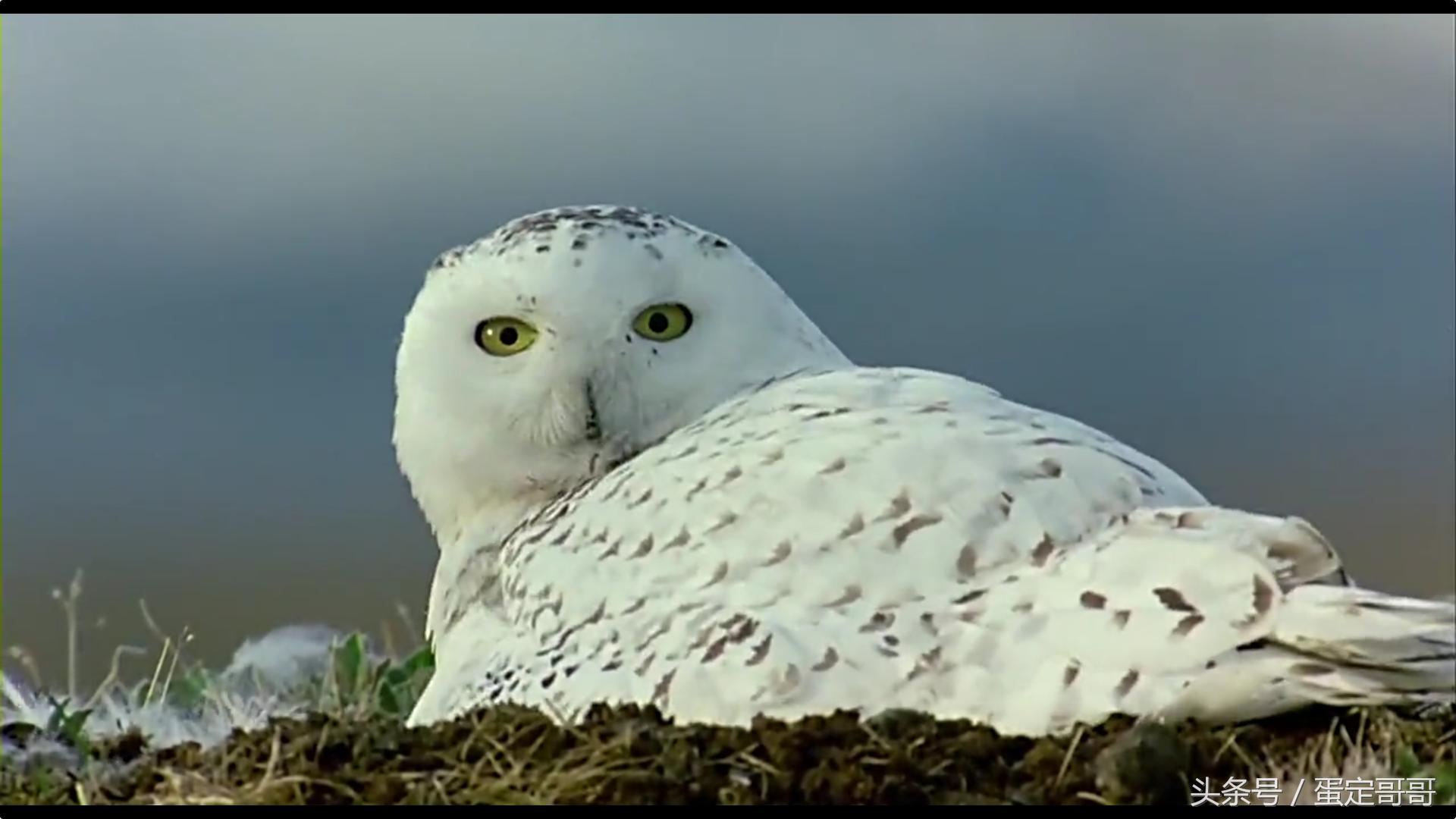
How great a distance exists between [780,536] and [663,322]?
3.84ft

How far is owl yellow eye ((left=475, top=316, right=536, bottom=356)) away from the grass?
1251 millimetres

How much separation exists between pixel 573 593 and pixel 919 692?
0.86 m

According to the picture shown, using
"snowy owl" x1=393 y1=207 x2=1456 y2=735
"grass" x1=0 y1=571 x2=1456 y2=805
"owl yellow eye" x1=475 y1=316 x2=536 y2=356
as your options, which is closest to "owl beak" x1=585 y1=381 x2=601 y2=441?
"snowy owl" x1=393 y1=207 x2=1456 y2=735

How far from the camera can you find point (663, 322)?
468 centimetres

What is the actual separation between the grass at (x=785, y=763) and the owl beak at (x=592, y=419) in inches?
43.6

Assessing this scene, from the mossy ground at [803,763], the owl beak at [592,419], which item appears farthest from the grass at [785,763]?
the owl beak at [592,419]

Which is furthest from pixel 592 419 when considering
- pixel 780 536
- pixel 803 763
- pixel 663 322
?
pixel 803 763

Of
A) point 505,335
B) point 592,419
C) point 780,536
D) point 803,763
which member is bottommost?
point 803,763

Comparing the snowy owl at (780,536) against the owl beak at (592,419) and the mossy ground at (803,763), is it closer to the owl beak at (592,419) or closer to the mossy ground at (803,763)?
the owl beak at (592,419)

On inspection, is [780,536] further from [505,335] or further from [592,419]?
[505,335]

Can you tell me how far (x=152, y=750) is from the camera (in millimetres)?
3895

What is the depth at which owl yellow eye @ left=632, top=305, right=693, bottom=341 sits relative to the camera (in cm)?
464

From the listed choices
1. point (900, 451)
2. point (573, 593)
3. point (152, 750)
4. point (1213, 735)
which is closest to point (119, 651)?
point (152, 750)

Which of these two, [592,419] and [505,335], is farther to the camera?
[505,335]
